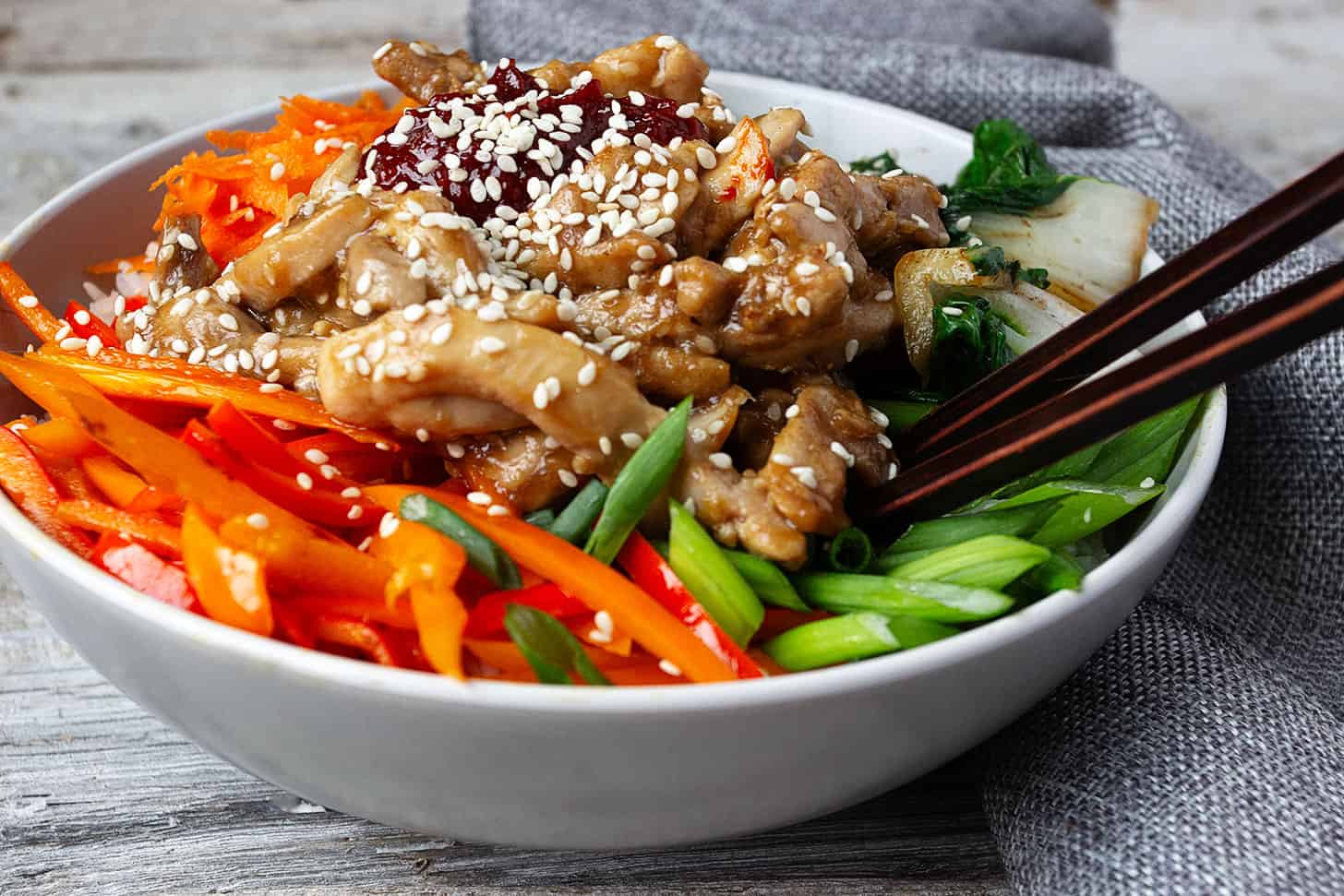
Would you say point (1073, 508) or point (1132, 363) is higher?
point (1132, 363)

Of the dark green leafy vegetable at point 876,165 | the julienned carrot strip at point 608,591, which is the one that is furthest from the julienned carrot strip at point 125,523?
the dark green leafy vegetable at point 876,165

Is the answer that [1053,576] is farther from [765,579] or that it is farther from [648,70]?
[648,70]

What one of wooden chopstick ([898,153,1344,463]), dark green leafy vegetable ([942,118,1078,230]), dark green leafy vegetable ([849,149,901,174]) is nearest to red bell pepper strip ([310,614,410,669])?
wooden chopstick ([898,153,1344,463])

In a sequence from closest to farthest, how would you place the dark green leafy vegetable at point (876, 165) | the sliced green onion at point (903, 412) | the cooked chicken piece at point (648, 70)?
1. the sliced green onion at point (903, 412)
2. the cooked chicken piece at point (648, 70)
3. the dark green leafy vegetable at point (876, 165)

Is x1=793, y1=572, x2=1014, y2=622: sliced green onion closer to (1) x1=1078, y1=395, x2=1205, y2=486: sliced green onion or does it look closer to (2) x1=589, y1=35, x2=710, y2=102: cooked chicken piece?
(1) x1=1078, y1=395, x2=1205, y2=486: sliced green onion

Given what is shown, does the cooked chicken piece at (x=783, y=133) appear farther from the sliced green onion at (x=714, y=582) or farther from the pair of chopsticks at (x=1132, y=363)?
the sliced green onion at (x=714, y=582)

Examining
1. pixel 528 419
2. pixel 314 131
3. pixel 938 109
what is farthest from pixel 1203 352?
pixel 938 109

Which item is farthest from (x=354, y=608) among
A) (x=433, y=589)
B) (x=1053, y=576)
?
(x=1053, y=576)
